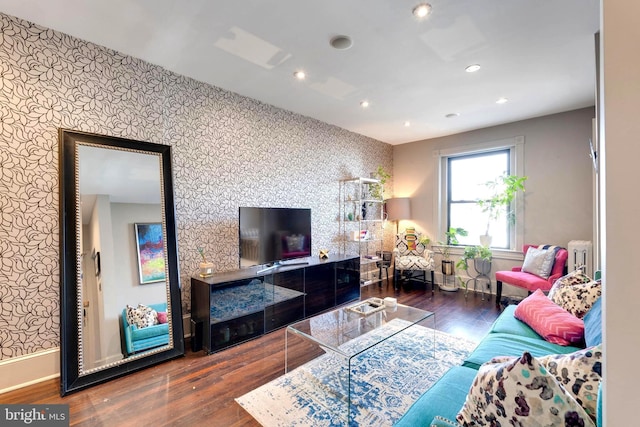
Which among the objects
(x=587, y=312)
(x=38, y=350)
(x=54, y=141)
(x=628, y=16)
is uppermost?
(x=54, y=141)

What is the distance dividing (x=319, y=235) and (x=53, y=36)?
3521 mm

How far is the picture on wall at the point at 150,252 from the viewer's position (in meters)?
2.59

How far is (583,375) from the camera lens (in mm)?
1027

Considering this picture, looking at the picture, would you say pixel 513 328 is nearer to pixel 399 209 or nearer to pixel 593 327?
pixel 593 327

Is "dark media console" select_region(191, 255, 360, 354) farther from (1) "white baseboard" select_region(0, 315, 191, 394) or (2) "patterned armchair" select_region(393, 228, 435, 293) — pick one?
(2) "patterned armchair" select_region(393, 228, 435, 293)

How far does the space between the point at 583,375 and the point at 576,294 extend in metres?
1.46

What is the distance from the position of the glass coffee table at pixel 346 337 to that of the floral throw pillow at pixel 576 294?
980mm

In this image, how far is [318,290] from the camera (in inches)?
148

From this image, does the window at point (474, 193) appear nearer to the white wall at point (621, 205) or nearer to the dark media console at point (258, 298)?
the dark media console at point (258, 298)

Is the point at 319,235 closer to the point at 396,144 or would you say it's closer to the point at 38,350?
the point at 396,144

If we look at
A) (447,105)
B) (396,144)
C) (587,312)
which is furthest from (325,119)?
(587,312)

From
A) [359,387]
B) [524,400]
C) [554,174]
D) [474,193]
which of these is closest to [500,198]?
[474,193]

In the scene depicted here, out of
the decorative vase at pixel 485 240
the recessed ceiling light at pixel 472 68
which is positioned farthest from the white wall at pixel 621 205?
the decorative vase at pixel 485 240

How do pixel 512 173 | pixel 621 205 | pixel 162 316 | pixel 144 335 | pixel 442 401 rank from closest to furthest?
pixel 621 205
pixel 442 401
pixel 144 335
pixel 162 316
pixel 512 173
